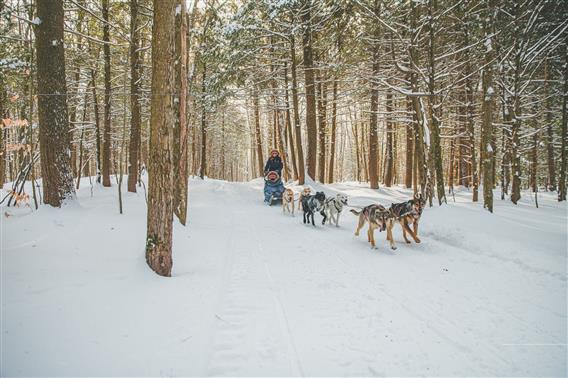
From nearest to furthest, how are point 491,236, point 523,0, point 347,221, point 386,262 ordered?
1. point 386,262
2. point 491,236
3. point 347,221
4. point 523,0

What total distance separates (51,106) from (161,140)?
4.80 m

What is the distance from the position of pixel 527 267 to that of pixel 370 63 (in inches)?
521

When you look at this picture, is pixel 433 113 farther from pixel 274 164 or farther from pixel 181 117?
pixel 181 117

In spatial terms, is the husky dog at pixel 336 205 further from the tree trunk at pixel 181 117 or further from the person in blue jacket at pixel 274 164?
the person in blue jacket at pixel 274 164

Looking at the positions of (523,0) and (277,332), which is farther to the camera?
(523,0)

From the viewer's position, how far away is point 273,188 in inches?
556

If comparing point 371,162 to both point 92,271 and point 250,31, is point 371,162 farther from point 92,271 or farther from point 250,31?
point 92,271

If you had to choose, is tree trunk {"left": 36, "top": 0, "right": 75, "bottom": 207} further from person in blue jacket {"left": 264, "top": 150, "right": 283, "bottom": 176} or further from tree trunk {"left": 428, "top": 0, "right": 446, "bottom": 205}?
tree trunk {"left": 428, "top": 0, "right": 446, "bottom": 205}

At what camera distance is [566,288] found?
4.68m

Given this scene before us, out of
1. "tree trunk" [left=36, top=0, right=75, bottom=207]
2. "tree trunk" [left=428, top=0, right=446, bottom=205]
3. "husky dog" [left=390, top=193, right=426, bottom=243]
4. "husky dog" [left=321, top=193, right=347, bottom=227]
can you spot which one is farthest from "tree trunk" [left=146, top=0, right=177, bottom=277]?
"tree trunk" [left=428, top=0, right=446, bottom=205]

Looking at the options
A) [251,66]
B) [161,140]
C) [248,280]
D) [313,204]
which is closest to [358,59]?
[251,66]

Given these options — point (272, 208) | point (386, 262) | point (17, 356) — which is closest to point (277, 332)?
point (17, 356)

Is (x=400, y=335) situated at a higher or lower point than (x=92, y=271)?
lower

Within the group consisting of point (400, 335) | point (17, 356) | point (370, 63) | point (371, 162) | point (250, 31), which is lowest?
point (400, 335)
